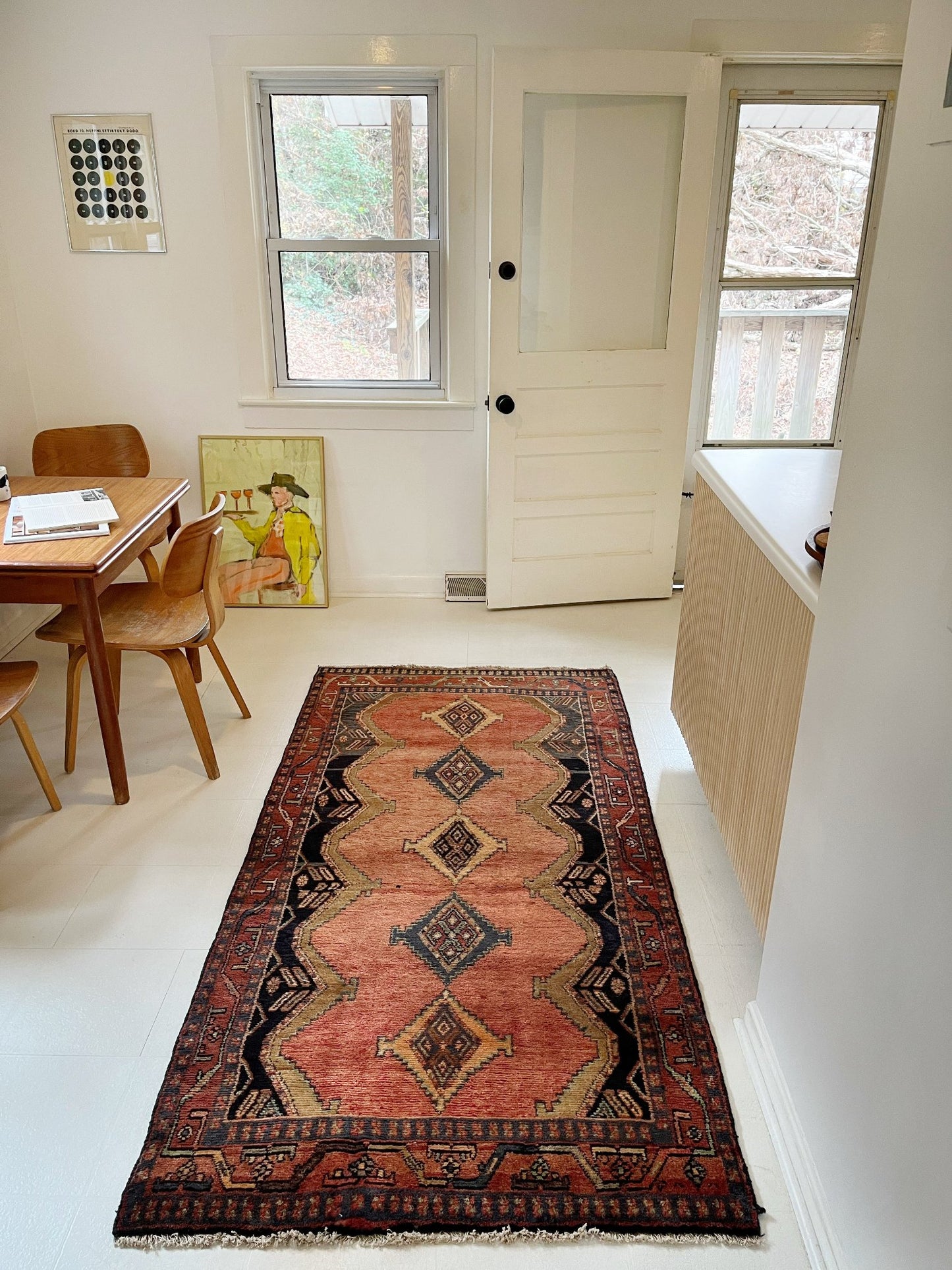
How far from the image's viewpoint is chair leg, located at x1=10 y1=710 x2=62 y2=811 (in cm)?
258

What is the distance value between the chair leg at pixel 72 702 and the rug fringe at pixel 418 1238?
5.20ft

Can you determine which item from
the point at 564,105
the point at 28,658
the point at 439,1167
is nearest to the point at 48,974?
the point at 439,1167

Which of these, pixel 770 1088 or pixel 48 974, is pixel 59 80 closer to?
pixel 48 974

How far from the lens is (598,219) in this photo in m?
3.59

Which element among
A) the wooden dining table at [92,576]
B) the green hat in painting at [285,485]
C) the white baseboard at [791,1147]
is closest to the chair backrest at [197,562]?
the wooden dining table at [92,576]

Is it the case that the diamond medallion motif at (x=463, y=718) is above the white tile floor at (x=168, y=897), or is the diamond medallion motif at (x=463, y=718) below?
above

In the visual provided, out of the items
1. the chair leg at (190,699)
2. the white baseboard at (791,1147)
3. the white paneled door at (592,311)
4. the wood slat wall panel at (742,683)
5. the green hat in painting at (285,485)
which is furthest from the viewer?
the green hat in painting at (285,485)

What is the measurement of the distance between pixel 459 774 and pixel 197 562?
40.1 inches

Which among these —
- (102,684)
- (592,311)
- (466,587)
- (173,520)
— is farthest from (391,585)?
(102,684)

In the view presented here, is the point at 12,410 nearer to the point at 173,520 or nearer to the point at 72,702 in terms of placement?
the point at 173,520

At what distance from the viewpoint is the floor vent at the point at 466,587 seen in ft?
13.7

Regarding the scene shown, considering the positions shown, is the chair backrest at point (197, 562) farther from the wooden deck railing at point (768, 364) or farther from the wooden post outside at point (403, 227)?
the wooden deck railing at point (768, 364)

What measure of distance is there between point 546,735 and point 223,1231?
1790 mm

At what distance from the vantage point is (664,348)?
12.3 ft
